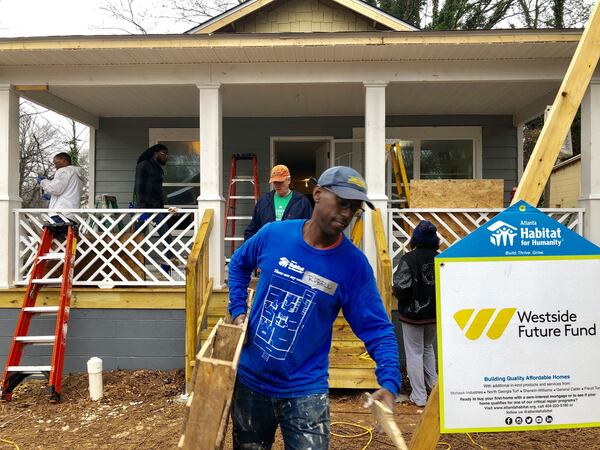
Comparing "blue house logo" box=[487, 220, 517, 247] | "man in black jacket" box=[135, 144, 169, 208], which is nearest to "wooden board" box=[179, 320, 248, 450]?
"blue house logo" box=[487, 220, 517, 247]

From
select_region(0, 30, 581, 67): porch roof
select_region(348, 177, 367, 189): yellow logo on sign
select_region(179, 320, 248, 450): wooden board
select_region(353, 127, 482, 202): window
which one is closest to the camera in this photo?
select_region(179, 320, 248, 450): wooden board

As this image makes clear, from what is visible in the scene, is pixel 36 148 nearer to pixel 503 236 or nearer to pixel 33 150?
pixel 33 150

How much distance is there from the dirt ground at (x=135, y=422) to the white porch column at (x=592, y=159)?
8.10 feet

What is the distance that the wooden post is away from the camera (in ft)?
8.83

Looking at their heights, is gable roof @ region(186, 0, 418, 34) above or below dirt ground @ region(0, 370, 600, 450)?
above

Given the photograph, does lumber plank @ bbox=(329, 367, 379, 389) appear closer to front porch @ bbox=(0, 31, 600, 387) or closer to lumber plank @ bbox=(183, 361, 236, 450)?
front porch @ bbox=(0, 31, 600, 387)

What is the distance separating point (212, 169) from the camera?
591 cm

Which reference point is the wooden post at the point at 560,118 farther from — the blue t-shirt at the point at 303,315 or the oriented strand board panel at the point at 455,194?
the oriented strand board panel at the point at 455,194

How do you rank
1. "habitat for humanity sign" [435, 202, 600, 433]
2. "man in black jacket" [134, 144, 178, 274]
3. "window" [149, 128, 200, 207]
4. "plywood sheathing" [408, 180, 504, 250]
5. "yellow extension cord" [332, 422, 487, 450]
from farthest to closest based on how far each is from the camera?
"window" [149, 128, 200, 207], "man in black jacket" [134, 144, 178, 274], "plywood sheathing" [408, 180, 504, 250], "yellow extension cord" [332, 422, 487, 450], "habitat for humanity sign" [435, 202, 600, 433]

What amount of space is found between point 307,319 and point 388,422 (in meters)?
0.53

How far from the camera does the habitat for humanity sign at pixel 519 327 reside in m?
2.53

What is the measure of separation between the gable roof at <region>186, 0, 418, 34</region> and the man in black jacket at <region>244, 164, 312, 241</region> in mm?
4074

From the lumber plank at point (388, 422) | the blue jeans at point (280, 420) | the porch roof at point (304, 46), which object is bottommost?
the blue jeans at point (280, 420)

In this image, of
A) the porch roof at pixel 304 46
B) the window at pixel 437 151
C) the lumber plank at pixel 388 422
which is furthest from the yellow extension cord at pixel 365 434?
the window at pixel 437 151
